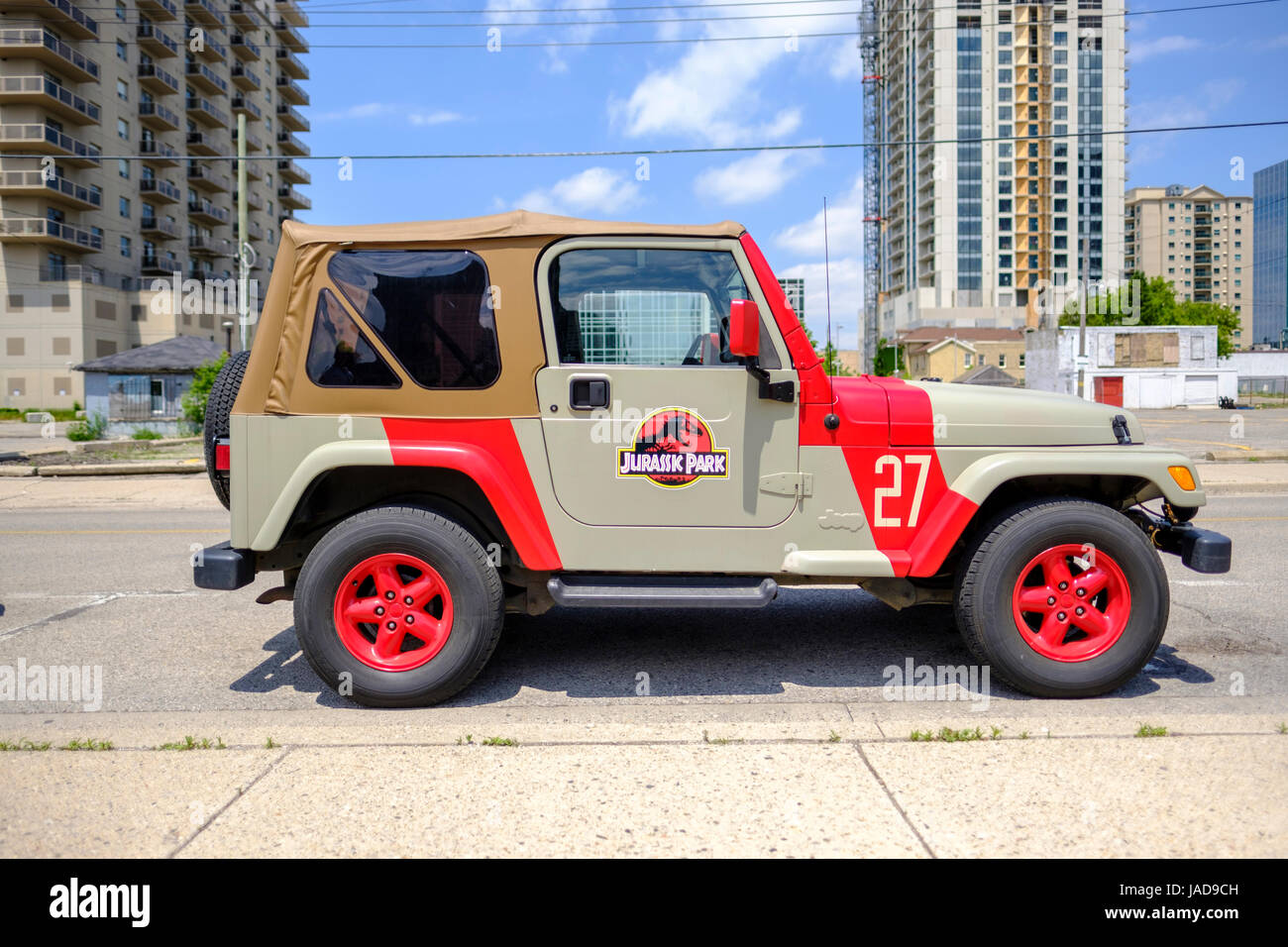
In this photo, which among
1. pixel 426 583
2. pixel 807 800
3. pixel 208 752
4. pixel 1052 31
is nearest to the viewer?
Answer: pixel 807 800

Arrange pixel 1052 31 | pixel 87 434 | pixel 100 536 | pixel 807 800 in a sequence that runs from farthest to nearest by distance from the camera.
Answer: pixel 1052 31, pixel 87 434, pixel 100 536, pixel 807 800

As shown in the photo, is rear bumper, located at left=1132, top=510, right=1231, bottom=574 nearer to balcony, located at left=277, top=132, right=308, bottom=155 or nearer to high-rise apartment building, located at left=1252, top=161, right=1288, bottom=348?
balcony, located at left=277, top=132, right=308, bottom=155

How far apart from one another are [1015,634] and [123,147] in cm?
6924

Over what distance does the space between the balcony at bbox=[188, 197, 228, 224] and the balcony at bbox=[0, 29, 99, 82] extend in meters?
12.8

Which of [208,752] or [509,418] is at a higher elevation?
[509,418]

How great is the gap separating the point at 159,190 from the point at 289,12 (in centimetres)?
2996

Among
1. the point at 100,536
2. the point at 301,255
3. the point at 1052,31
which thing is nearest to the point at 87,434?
the point at 100,536

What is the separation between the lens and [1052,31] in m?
121

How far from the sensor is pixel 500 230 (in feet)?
14.3

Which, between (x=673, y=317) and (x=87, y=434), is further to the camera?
(x=87, y=434)

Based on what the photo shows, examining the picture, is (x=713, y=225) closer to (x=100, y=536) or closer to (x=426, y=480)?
(x=426, y=480)

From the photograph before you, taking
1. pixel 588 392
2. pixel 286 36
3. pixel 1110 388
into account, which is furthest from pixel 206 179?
pixel 588 392

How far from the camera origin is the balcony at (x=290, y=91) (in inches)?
3238

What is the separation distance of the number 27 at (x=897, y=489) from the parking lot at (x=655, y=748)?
2.82 feet
